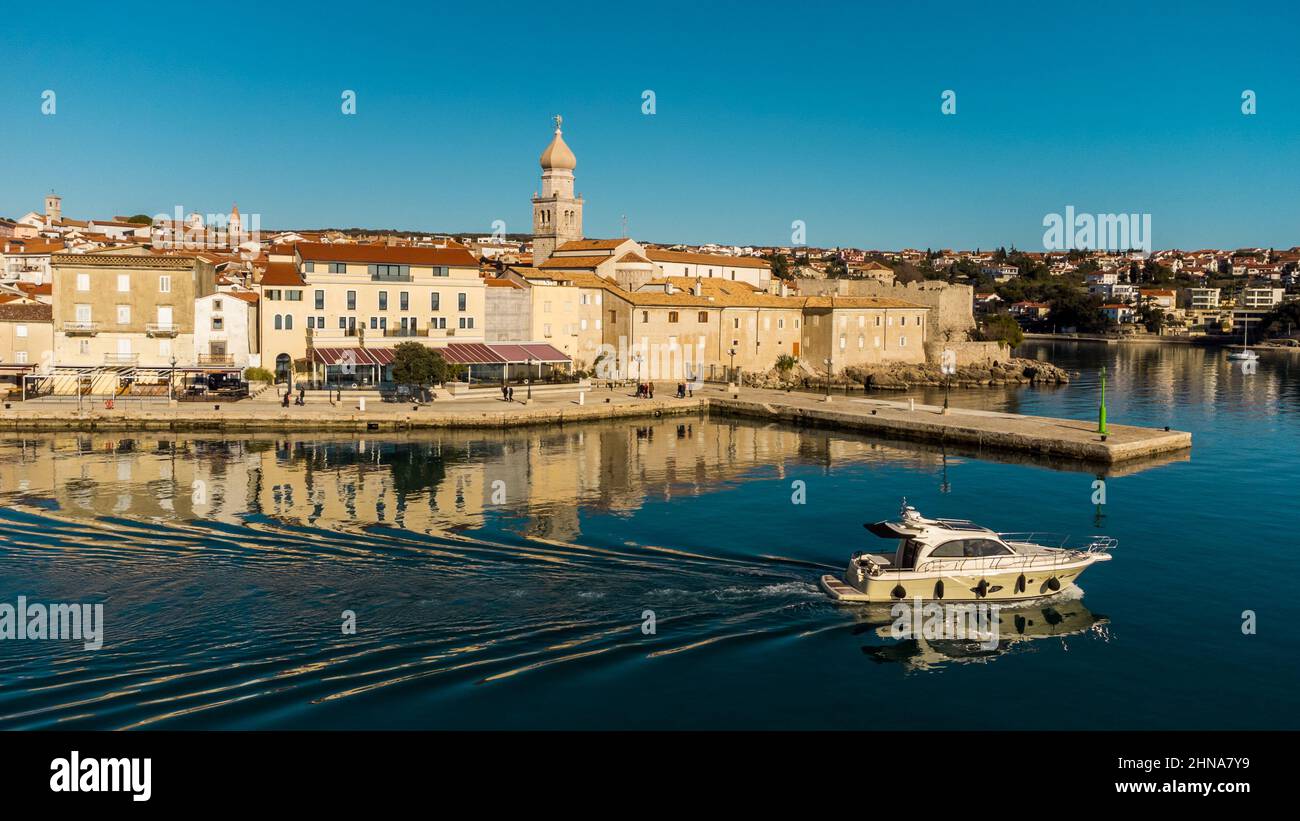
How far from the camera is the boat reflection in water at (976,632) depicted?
1717 cm

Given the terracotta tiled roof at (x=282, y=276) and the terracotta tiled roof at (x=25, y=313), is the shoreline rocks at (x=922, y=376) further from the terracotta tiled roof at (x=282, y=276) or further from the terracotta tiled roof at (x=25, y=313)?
the terracotta tiled roof at (x=25, y=313)

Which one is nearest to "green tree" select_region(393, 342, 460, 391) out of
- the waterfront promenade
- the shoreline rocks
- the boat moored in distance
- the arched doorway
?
the waterfront promenade

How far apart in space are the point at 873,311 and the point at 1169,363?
3778 cm

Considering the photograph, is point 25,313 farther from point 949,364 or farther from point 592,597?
point 949,364

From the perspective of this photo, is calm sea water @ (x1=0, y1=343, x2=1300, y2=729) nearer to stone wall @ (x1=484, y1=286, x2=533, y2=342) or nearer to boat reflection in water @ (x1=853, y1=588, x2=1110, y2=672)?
boat reflection in water @ (x1=853, y1=588, x2=1110, y2=672)

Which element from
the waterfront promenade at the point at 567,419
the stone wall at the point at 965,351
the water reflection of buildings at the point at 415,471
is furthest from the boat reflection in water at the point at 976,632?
the stone wall at the point at 965,351

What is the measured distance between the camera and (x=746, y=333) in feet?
209

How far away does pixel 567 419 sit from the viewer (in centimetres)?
4466

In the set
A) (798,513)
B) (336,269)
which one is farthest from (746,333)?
Result: (798,513)

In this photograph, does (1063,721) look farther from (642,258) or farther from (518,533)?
(642,258)

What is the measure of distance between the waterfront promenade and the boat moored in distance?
17.1m

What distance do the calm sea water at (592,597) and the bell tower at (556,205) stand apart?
4421cm

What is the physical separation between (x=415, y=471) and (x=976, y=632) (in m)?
19.2
